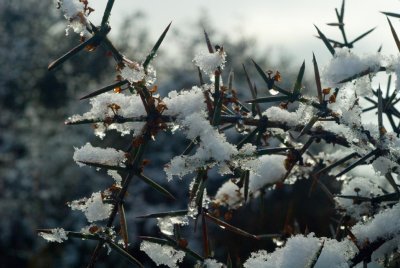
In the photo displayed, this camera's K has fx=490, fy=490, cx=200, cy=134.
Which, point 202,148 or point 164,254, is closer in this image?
point 202,148

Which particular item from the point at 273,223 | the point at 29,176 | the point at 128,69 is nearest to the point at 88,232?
the point at 128,69

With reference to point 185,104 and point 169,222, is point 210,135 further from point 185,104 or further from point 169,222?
point 169,222

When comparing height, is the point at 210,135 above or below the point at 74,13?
below

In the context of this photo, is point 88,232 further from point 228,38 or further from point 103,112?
point 228,38

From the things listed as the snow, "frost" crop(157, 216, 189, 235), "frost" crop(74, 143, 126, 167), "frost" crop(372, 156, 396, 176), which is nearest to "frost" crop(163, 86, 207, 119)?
the snow

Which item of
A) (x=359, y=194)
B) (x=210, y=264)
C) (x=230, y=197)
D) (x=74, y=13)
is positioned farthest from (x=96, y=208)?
(x=359, y=194)
